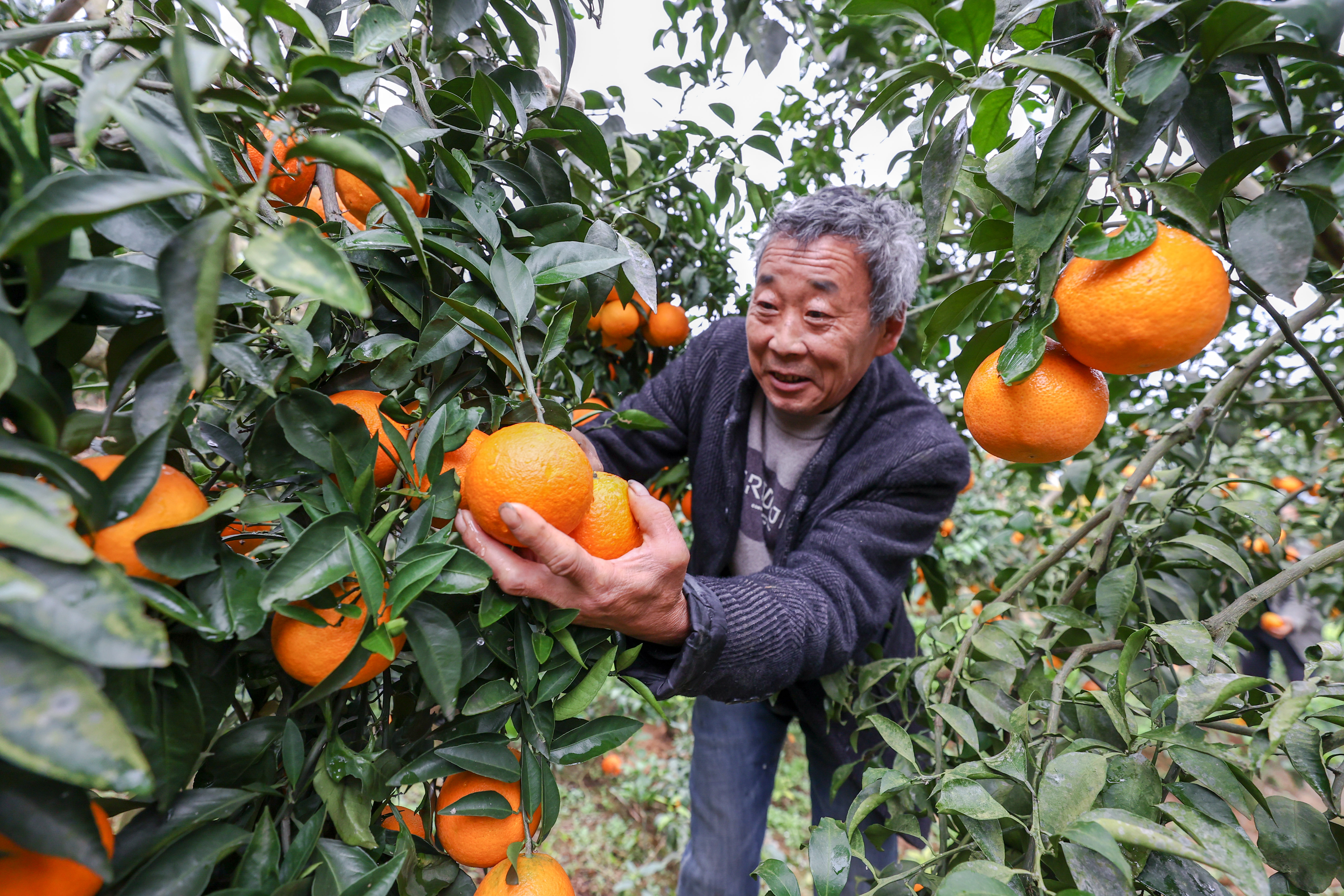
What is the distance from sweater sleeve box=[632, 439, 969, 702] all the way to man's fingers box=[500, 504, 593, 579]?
1.08 ft

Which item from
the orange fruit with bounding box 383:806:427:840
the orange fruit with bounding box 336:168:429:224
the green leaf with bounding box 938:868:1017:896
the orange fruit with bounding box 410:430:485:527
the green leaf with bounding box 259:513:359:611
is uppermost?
the orange fruit with bounding box 336:168:429:224

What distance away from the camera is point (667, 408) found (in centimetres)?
169

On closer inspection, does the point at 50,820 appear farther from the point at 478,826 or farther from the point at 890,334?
the point at 890,334

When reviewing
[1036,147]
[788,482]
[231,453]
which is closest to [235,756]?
[231,453]

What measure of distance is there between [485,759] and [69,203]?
1.46ft

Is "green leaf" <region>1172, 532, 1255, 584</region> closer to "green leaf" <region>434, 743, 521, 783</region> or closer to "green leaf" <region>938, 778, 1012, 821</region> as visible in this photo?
"green leaf" <region>938, 778, 1012, 821</region>

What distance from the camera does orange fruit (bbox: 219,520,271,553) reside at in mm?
512

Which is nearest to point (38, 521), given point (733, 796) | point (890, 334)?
point (890, 334)

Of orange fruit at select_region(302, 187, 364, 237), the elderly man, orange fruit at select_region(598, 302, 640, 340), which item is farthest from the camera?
orange fruit at select_region(598, 302, 640, 340)

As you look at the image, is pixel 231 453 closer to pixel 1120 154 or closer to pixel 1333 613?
pixel 1120 154

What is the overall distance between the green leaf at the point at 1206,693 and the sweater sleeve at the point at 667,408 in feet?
3.87

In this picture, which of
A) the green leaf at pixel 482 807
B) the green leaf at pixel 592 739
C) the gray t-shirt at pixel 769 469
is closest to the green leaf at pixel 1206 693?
the green leaf at pixel 592 739

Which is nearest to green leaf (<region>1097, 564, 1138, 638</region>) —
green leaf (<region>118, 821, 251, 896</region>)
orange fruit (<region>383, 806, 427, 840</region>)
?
orange fruit (<region>383, 806, 427, 840</region>)

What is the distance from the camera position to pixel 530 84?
0.69 m
